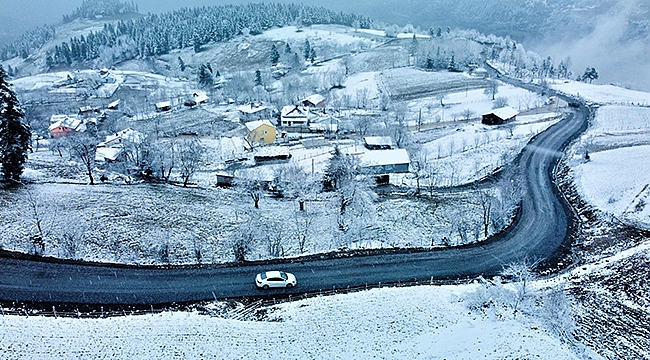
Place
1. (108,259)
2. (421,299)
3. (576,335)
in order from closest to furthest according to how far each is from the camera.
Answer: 1. (576,335)
2. (421,299)
3. (108,259)

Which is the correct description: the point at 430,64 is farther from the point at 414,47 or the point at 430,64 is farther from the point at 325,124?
the point at 325,124

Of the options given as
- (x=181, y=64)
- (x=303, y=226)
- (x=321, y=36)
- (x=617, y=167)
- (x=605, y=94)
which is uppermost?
(x=321, y=36)

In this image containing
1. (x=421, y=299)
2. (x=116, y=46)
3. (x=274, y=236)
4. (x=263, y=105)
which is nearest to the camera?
(x=421, y=299)

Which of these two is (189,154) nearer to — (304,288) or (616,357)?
(304,288)

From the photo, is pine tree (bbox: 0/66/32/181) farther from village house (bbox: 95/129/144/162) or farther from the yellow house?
the yellow house

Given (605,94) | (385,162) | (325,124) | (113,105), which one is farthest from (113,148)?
(605,94)

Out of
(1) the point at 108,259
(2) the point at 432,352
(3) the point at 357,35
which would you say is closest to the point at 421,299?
(2) the point at 432,352

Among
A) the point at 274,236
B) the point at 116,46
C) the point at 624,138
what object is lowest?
the point at 274,236
